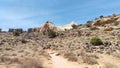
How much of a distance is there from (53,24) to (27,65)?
41482mm

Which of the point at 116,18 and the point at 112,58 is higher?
the point at 116,18

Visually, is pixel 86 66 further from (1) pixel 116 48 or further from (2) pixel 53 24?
(2) pixel 53 24

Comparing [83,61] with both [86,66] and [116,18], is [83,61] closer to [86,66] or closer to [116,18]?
[86,66]

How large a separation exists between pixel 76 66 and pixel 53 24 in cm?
3975

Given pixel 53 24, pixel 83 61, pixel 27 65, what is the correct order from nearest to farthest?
pixel 27 65 < pixel 83 61 < pixel 53 24

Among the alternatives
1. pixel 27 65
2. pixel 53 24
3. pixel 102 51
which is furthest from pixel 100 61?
pixel 53 24

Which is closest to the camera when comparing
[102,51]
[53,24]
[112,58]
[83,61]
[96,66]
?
[96,66]

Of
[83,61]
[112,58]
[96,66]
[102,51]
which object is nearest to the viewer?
[96,66]

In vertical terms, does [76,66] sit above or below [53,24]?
below

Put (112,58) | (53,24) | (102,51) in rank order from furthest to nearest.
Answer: (53,24), (102,51), (112,58)

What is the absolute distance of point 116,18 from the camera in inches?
2608

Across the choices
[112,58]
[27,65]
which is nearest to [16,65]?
[27,65]

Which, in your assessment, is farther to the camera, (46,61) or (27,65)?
(46,61)

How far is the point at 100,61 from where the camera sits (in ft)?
83.9
